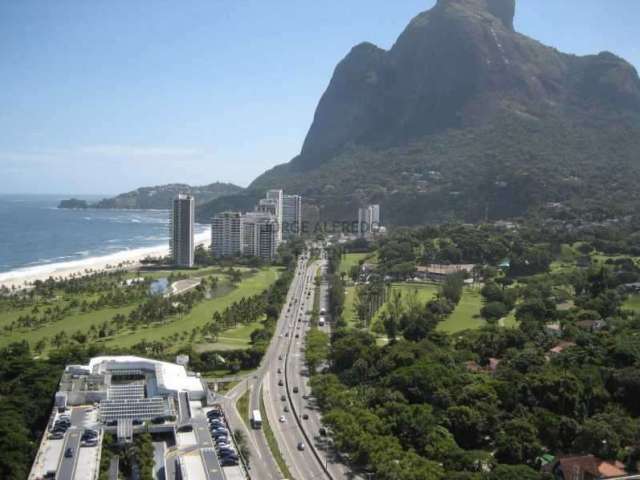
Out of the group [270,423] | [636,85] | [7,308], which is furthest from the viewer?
[636,85]

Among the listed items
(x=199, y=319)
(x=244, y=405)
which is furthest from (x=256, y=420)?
(x=199, y=319)

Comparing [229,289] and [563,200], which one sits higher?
[563,200]

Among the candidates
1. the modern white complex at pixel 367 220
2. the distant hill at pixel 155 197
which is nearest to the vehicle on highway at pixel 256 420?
the modern white complex at pixel 367 220

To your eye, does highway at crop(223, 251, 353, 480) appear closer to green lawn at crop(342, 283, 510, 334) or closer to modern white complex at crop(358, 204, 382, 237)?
green lawn at crop(342, 283, 510, 334)

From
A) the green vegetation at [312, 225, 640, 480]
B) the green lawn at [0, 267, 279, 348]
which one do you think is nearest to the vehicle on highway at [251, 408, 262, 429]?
the green vegetation at [312, 225, 640, 480]

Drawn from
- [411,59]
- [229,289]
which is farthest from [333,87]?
[229,289]

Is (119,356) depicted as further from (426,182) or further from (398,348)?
(426,182)

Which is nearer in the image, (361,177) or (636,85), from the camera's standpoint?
(361,177)
